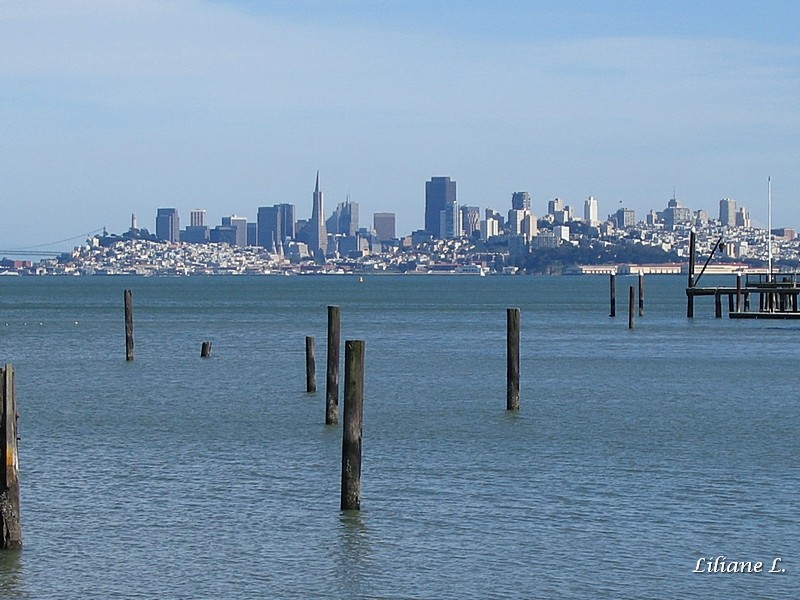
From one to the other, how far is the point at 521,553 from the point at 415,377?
2624cm

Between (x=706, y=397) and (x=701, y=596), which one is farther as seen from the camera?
(x=706, y=397)

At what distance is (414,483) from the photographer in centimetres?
2439

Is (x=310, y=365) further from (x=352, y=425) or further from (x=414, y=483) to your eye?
(x=352, y=425)

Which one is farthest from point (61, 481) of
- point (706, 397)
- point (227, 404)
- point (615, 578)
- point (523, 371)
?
point (523, 371)

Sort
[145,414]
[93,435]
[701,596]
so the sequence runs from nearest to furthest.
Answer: [701,596] → [93,435] → [145,414]

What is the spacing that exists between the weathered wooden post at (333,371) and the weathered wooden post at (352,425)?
8.61 metres

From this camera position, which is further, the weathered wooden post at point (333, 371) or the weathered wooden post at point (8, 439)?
the weathered wooden post at point (333, 371)

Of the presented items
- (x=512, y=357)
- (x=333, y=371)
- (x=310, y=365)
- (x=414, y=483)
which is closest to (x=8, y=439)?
(x=414, y=483)

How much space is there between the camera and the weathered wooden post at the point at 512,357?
108ft

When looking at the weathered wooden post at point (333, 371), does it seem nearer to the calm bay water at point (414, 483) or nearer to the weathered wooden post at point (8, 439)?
the calm bay water at point (414, 483)

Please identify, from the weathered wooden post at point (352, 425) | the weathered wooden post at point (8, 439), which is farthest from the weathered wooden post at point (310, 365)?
the weathered wooden post at point (8, 439)

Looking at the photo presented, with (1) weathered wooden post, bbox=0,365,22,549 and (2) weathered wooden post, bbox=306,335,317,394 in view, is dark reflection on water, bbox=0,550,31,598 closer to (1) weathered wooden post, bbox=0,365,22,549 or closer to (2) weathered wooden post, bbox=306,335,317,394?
(1) weathered wooden post, bbox=0,365,22,549

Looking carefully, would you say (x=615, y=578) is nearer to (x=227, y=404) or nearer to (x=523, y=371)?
(x=227, y=404)

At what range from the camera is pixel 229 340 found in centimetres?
6800
